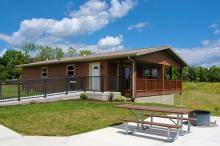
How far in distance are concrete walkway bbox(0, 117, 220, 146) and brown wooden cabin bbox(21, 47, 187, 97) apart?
32.1ft

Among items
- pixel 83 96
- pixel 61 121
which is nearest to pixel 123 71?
pixel 83 96

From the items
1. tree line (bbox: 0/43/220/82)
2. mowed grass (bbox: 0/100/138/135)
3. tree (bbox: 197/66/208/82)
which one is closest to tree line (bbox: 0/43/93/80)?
tree line (bbox: 0/43/220/82)

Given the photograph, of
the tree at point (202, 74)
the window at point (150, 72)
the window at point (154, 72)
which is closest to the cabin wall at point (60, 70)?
the window at point (150, 72)

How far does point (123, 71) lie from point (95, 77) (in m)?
2.09

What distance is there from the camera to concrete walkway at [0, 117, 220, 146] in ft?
23.1

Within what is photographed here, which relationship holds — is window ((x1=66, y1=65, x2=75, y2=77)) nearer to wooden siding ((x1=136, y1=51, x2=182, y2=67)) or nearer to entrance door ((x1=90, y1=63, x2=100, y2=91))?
entrance door ((x1=90, y1=63, x2=100, y2=91))

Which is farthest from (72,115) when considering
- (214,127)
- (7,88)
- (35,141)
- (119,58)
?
(119,58)

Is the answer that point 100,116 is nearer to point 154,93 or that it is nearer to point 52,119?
point 52,119

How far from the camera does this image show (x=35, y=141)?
7156mm

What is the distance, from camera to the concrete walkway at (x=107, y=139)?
705 cm

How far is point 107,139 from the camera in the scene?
24.9 ft

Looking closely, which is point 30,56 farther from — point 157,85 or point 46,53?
point 157,85

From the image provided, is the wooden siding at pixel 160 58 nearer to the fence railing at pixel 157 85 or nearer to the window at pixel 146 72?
the fence railing at pixel 157 85

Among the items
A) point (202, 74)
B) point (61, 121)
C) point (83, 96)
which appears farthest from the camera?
point (202, 74)
